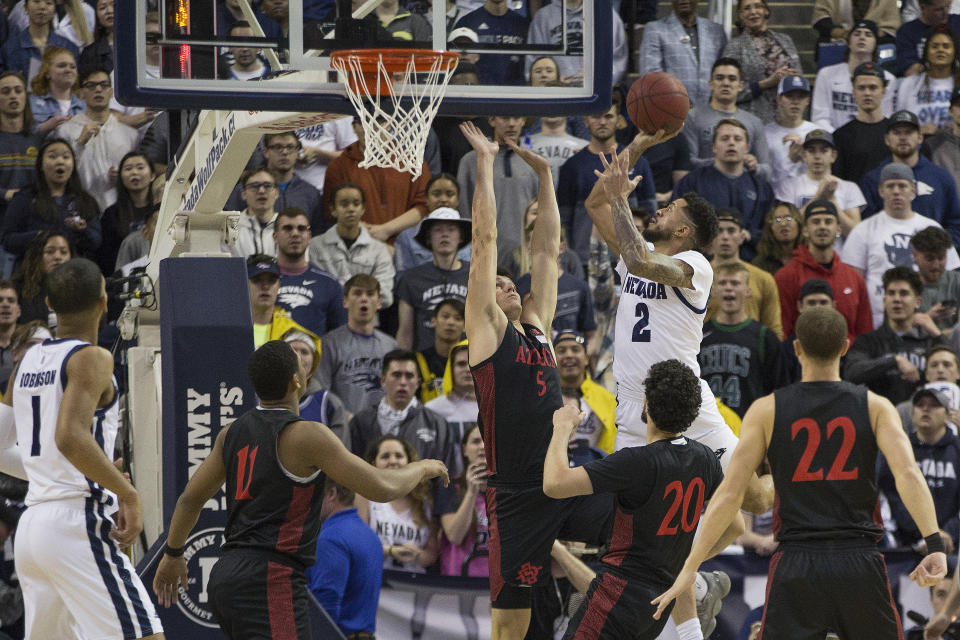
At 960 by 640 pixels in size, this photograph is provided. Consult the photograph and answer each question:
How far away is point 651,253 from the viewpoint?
312 inches

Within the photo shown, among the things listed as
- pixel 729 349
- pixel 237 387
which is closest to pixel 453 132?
pixel 729 349

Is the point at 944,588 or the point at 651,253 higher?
the point at 651,253

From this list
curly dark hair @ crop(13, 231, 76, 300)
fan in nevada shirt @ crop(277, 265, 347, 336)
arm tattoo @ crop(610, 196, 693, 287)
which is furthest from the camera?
curly dark hair @ crop(13, 231, 76, 300)

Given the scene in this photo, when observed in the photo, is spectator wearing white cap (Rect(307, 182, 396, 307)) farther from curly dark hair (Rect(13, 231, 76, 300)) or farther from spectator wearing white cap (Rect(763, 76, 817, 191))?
spectator wearing white cap (Rect(763, 76, 817, 191))

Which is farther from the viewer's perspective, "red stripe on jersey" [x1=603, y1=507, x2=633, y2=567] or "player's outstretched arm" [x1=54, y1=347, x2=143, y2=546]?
"player's outstretched arm" [x1=54, y1=347, x2=143, y2=546]

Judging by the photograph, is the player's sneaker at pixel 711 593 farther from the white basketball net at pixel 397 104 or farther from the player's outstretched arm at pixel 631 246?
the white basketball net at pixel 397 104

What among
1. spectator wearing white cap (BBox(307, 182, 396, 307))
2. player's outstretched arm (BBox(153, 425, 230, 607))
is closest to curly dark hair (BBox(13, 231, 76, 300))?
spectator wearing white cap (BBox(307, 182, 396, 307))

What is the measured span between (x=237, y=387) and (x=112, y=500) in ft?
5.36

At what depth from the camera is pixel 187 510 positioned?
696cm

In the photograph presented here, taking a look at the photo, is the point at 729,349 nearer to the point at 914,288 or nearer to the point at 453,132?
the point at 914,288

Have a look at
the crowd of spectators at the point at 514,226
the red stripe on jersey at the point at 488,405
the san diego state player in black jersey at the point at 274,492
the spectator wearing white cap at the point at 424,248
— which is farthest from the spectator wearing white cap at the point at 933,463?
the san diego state player in black jersey at the point at 274,492

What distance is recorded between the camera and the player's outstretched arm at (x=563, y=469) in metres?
6.71

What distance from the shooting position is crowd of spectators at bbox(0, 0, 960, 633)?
10.9 metres

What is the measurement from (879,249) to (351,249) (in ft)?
15.5
